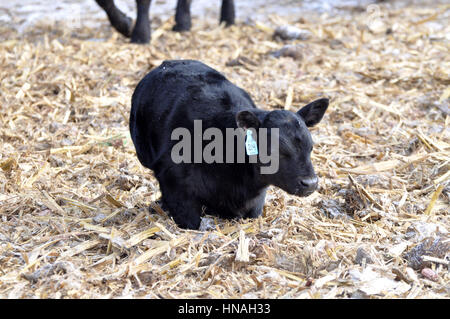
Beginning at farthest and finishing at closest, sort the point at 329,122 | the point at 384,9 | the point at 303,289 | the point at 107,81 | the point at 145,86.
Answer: the point at 384,9 < the point at 107,81 < the point at 329,122 < the point at 145,86 < the point at 303,289

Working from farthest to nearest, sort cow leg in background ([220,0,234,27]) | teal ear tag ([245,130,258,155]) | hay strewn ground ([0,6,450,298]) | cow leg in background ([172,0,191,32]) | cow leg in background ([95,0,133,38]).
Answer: cow leg in background ([220,0,234,27]), cow leg in background ([172,0,191,32]), cow leg in background ([95,0,133,38]), teal ear tag ([245,130,258,155]), hay strewn ground ([0,6,450,298])

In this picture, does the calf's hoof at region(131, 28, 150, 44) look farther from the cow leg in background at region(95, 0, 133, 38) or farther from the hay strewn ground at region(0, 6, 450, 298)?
the hay strewn ground at region(0, 6, 450, 298)

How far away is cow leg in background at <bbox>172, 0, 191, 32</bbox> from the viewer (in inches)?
435

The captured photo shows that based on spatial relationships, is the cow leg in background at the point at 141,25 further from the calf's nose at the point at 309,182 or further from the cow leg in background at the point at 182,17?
the calf's nose at the point at 309,182

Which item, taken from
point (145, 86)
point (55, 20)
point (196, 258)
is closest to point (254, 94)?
point (145, 86)

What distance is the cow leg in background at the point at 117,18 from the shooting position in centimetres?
977

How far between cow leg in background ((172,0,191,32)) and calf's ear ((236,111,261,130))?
22.3ft

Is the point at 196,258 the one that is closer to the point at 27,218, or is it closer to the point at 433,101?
the point at 27,218

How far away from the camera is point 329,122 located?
25.8 ft

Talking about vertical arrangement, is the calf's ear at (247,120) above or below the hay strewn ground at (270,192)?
above

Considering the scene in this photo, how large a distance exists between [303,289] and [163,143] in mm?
1740

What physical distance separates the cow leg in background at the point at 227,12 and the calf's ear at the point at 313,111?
718 cm

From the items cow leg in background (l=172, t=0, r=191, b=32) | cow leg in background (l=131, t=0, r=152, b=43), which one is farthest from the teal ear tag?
cow leg in background (l=172, t=0, r=191, b=32)

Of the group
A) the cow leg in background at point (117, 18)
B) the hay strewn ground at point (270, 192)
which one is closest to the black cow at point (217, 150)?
the hay strewn ground at point (270, 192)
